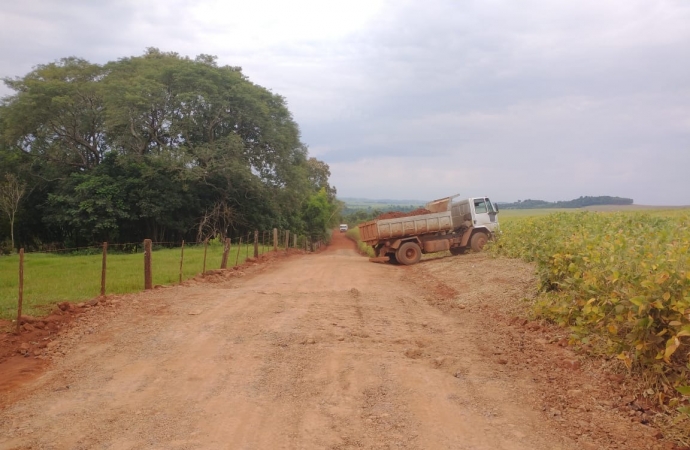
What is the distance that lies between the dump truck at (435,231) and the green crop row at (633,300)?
12239mm

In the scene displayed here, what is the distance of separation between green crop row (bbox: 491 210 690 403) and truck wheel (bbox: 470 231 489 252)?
1313 cm

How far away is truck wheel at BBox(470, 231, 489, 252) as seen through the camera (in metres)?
22.4

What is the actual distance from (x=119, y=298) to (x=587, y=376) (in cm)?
879

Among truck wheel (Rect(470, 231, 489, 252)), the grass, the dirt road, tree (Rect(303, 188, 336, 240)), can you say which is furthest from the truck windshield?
tree (Rect(303, 188, 336, 240))

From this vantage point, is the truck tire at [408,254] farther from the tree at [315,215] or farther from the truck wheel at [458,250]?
the tree at [315,215]

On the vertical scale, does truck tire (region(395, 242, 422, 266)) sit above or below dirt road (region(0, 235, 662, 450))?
above

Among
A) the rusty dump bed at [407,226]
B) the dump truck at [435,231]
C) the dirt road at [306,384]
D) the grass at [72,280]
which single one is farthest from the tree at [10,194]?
the dirt road at [306,384]

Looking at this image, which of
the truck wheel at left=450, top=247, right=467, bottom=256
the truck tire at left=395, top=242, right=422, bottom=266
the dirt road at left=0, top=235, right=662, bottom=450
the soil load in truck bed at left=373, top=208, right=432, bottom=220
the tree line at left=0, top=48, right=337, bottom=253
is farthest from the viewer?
the tree line at left=0, top=48, right=337, bottom=253

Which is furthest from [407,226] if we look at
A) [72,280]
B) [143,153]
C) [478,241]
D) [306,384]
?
[143,153]

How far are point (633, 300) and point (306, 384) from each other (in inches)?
135

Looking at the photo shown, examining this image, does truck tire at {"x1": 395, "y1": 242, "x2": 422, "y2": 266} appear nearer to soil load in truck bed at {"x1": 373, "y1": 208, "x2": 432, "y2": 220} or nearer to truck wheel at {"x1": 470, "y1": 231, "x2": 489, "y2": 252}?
soil load in truck bed at {"x1": 373, "y1": 208, "x2": 432, "y2": 220}

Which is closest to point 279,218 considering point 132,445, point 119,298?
point 119,298

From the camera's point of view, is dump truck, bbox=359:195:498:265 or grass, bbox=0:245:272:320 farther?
dump truck, bbox=359:195:498:265

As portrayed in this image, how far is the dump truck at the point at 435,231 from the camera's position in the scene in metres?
21.5
